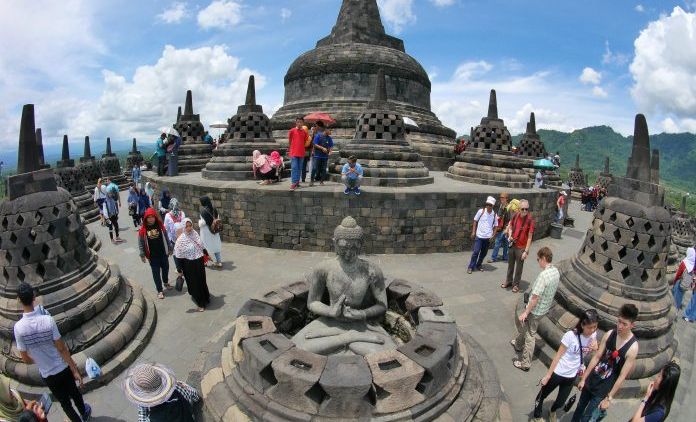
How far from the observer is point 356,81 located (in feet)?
56.9

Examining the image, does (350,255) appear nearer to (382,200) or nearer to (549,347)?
(549,347)

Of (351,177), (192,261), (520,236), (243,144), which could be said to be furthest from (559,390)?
(243,144)

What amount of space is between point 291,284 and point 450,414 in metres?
2.26

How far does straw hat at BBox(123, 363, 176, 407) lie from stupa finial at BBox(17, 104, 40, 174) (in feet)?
11.9

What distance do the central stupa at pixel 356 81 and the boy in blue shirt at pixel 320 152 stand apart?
6.35 meters

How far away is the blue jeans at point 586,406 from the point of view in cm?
328

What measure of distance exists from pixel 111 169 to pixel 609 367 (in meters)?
28.0

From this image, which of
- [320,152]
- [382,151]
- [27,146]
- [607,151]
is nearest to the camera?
[27,146]

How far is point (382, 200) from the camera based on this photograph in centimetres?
Answer: 841

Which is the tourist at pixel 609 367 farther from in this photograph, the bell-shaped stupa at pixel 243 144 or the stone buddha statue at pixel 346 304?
the bell-shaped stupa at pixel 243 144

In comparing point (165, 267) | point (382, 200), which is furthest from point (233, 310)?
point (382, 200)

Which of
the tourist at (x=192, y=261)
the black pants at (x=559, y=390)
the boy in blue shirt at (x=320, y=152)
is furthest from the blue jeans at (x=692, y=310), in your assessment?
the tourist at (x=192, y=261)

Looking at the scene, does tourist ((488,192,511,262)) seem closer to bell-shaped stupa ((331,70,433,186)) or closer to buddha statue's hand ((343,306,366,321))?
bell-shaped stupa ((331,70,433,186))

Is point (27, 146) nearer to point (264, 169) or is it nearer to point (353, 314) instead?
point (353, 314)
